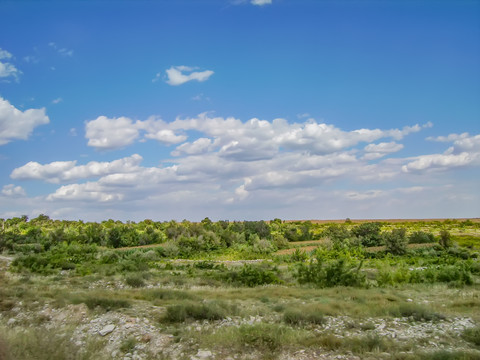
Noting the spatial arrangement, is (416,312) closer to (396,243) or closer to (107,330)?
(107,330)

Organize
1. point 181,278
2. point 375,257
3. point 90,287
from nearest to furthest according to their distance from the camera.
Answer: point 90,287
point 181,278
point 375,257

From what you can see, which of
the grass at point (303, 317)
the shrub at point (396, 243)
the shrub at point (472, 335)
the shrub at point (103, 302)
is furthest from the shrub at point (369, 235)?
the shrub at point (103, 302)

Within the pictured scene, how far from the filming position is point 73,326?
9539 millimetres

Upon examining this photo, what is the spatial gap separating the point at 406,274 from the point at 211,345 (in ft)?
38.8

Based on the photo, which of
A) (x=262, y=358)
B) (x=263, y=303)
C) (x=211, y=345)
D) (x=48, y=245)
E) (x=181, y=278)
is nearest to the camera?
(x=262, y=358)

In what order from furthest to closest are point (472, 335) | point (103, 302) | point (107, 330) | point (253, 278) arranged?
point (253, 278) → point (103, 302) → point (107, 330) → point (472, 335)

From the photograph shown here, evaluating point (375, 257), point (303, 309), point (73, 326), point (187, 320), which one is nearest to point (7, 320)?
point (73, 326)

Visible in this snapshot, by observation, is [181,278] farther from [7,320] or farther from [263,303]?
[7,320]

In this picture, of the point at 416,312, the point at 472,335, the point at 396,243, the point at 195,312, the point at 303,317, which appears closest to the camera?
the point at 472,335

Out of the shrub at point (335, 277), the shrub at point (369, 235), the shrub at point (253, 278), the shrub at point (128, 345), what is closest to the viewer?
the shrub at point (128, 345)

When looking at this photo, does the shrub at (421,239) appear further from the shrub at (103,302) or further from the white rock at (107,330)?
the white rock at (107,330)

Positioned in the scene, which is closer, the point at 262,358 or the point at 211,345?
the point at 262,358

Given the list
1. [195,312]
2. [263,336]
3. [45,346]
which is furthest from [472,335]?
[45,346]

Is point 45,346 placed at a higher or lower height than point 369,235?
lower
